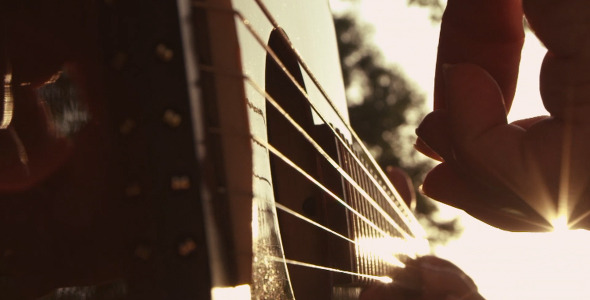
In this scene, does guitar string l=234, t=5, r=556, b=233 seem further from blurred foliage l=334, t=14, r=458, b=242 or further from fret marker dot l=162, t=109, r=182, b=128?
blurred foliage l=334, t=14, r=458, b=242

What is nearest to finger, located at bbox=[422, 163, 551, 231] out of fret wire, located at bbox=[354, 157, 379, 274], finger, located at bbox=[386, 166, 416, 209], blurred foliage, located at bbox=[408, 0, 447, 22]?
fret wire, located at bbox=[354, 157, 379, 274]

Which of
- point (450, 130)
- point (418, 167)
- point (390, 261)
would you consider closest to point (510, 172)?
point (450, 130)

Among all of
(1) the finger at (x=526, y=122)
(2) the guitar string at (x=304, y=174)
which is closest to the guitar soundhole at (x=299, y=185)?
(2) the guitar string at (x=304, y=174)

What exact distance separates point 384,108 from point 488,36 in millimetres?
5925

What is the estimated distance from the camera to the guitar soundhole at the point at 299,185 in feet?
2.90

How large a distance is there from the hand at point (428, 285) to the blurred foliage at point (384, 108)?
525 cm

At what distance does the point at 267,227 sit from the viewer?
2.07 ft

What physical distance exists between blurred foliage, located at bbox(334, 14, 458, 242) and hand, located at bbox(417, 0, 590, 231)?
5.67 m

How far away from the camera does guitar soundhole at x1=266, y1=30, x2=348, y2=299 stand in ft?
2.90

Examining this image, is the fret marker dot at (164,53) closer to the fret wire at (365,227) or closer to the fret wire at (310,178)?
the fret wire at (310,178)

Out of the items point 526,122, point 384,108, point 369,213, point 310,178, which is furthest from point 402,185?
point 384,108

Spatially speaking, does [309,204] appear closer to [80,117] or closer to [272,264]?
[272,264]

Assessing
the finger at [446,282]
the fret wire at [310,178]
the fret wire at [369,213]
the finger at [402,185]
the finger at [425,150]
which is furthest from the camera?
the finger at [402,185]

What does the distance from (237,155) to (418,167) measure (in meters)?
5.97
